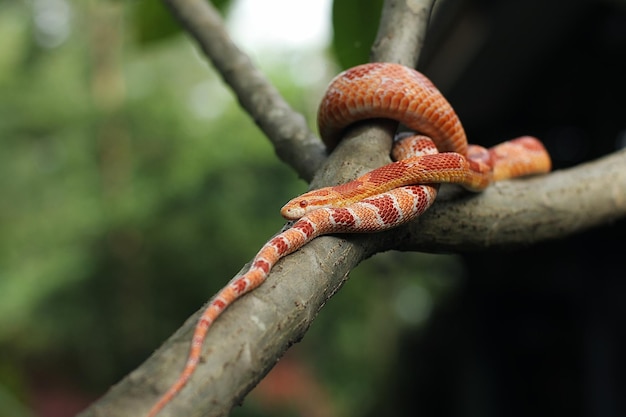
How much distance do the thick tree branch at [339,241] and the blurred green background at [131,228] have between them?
13.0 feet

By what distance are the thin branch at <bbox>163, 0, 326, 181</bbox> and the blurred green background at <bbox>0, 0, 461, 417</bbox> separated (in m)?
3.99

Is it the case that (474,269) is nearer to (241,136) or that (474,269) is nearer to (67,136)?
(241,136)

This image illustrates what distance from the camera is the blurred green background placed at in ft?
20.8

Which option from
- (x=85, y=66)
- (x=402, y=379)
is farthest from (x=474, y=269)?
(x=85, y=66)

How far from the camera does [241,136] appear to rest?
687 cm

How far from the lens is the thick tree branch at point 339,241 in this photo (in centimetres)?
74

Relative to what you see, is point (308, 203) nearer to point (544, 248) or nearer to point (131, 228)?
point (544, 248)

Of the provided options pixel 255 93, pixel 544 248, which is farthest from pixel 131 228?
pixel 255 93

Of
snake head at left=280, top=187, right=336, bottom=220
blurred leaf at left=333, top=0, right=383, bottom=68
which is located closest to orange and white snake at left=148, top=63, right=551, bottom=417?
snake head at left=280, top=187, right=336, bottom=220

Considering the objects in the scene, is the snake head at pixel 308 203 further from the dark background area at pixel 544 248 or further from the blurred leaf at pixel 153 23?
the dark background area at pixel 544 248

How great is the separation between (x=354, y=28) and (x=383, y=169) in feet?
2.16

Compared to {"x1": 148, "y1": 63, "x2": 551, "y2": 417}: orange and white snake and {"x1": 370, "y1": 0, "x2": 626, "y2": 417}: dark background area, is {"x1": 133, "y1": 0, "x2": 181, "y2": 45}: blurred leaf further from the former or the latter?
{"x1": 370, "y1": 0, "x2": 626, "y2": 417}: dark background area

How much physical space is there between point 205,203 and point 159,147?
1266 millimetres

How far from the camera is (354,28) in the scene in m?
1.76
